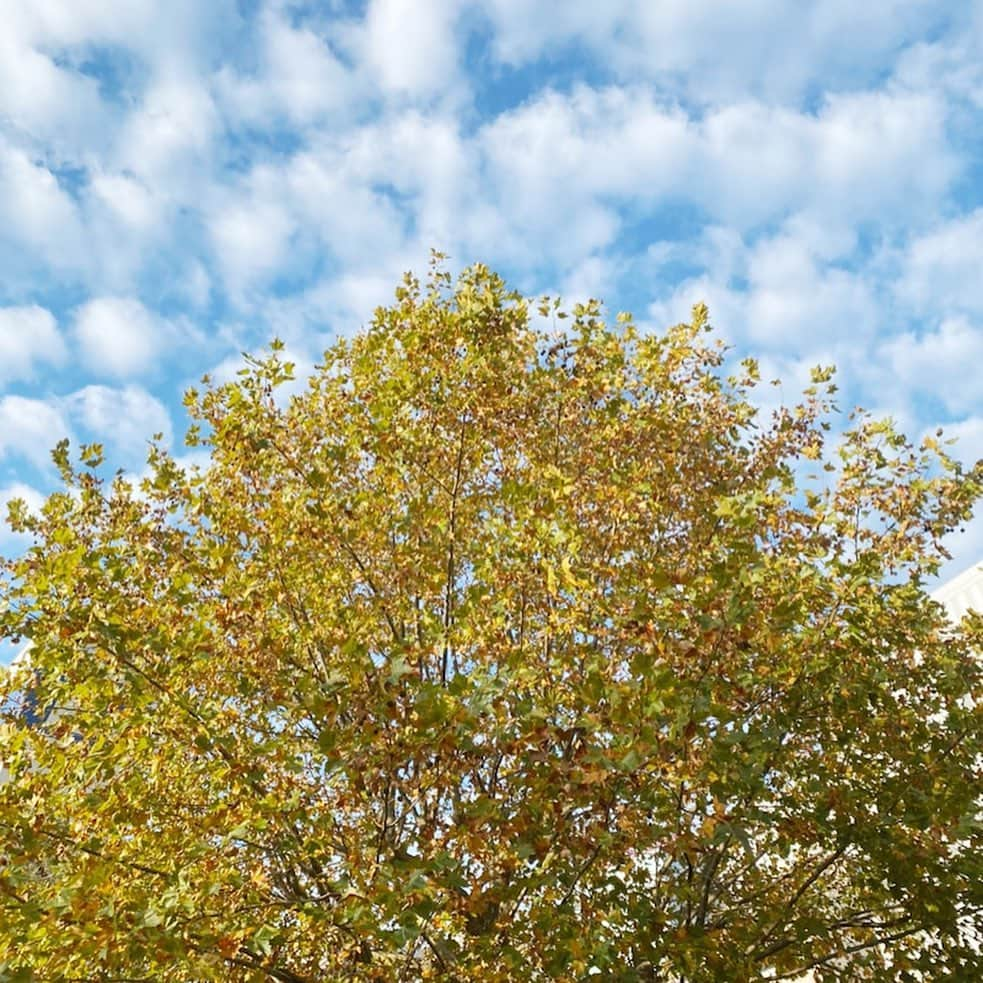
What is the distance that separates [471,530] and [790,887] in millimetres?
4676

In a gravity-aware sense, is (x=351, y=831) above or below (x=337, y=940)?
above

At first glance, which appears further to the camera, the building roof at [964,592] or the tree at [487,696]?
the building roof at [964,592]

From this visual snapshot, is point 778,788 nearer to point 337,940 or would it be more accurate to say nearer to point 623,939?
point 623,939

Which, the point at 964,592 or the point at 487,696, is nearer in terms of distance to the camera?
the point at 487,696

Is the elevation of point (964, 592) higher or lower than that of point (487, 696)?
higher

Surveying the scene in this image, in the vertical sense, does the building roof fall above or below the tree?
above

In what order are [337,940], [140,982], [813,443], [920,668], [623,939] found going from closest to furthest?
A: [140,982] < [623,939] < [337,940] < [920,668] < [813,443]

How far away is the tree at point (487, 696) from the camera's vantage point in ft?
15.6

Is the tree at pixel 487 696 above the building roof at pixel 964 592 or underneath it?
underneath

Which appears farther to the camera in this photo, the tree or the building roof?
the building roof

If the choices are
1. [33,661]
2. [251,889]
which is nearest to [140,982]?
[251,889]

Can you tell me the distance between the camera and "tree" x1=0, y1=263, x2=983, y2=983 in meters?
4.75

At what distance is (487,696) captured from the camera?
14.8 ft

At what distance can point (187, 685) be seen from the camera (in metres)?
6.45
